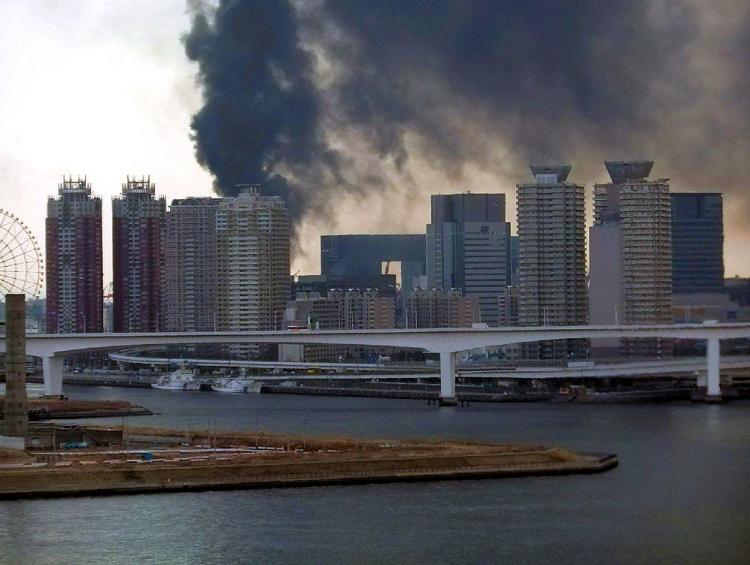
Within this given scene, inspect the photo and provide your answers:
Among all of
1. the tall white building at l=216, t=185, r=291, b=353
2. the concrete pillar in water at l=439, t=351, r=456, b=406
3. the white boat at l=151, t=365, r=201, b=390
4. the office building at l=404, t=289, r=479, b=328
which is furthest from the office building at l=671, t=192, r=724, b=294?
the concrete pillar in water at l=439, t=351, r=456, b=406

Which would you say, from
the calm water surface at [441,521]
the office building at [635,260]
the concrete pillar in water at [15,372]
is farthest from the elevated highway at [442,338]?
the office building at [635,260]

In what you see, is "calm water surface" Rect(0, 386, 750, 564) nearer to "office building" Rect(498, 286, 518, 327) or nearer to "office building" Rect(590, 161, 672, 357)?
"office building" Rect(590, 161, 672, 357)

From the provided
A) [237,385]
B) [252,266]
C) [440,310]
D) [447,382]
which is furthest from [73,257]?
[447,382]

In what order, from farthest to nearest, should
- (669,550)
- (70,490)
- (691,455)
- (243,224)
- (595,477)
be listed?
1. (243,224)
2. (691,455)
3. (595,477)
4. (70,490)
5. (669,550)

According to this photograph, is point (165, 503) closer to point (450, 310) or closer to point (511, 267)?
point (450, 310)

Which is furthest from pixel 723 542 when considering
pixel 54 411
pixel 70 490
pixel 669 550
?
pixel 54 411

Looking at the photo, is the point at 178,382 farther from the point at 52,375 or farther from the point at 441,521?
the point at 441,521

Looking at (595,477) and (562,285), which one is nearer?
(595,477)
